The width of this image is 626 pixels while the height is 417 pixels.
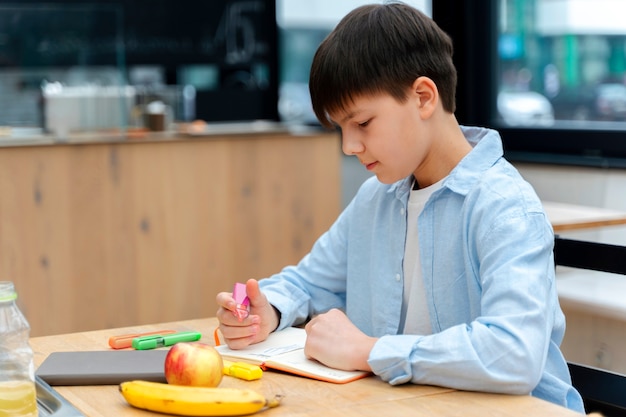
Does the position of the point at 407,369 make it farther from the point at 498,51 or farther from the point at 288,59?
the point at 288,59

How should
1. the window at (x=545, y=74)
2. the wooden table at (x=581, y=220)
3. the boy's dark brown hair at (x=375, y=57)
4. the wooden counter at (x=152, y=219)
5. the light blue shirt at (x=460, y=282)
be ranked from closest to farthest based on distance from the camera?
1. the light blue shirt at (x=460, y=282)
2. the boy's dark brown hair at (x=375, y=57)
3. the wooden table at (x=581, y=220)
4. the wooden counter at (x=152, y=219)
5. the window at (x=545, y=74)

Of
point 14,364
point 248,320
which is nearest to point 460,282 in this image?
point 248,320

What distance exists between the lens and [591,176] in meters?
3.39

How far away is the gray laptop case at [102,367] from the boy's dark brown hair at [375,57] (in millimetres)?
427

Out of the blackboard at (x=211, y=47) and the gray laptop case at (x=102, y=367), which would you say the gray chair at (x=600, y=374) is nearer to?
the gray laptop case at (x=102, y=367)

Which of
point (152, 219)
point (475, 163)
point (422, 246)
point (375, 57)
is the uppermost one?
point (375, 57)

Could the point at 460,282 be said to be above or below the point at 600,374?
above

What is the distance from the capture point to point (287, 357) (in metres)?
1.29

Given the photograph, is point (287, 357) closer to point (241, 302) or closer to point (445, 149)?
point (241, 302)

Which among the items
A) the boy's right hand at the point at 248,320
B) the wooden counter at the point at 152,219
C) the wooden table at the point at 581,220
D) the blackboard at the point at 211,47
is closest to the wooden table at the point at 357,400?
the boy's right hand at the point at 248,320

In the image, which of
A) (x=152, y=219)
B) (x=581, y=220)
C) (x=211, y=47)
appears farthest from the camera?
(x=211, y=47)

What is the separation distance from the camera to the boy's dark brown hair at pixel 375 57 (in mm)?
1312

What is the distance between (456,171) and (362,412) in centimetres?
45

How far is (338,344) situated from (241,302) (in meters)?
0.24
